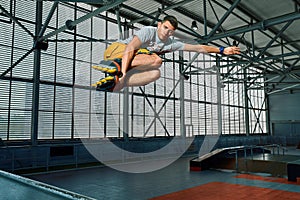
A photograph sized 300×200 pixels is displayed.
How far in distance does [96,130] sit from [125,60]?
12027mm

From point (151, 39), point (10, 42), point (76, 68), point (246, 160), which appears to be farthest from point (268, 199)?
point (10, 42)

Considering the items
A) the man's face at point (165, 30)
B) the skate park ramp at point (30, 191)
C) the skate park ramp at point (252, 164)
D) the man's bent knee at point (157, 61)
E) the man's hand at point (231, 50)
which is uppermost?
the man's face at point (165, 30)

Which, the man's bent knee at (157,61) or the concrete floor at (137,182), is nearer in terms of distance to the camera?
the man's bent knee at (157,61)

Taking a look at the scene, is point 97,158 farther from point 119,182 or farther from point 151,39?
point 151,39

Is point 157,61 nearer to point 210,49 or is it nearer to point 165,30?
point 165,30

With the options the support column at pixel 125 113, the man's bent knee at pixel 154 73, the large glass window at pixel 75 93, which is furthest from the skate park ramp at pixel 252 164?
the man's bent knee at pixel 154 73

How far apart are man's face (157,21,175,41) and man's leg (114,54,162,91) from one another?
0.27 meters

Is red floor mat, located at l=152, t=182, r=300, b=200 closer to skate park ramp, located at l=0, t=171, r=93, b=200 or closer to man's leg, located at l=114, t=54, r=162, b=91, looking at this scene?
skate park ramp, located at l=0, t=171, r=93, b=200

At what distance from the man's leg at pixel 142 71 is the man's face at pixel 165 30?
0.87 ft

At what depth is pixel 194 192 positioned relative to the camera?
800 centimetres

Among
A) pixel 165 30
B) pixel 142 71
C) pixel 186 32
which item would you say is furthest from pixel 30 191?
pixel 186 32

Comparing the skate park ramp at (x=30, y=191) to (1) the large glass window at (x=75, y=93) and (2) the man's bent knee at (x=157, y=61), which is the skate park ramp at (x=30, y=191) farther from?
(1) the large glass window at (x=75, y=93)

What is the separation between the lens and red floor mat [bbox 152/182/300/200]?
7.37 metres

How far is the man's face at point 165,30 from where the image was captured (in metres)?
3.24
